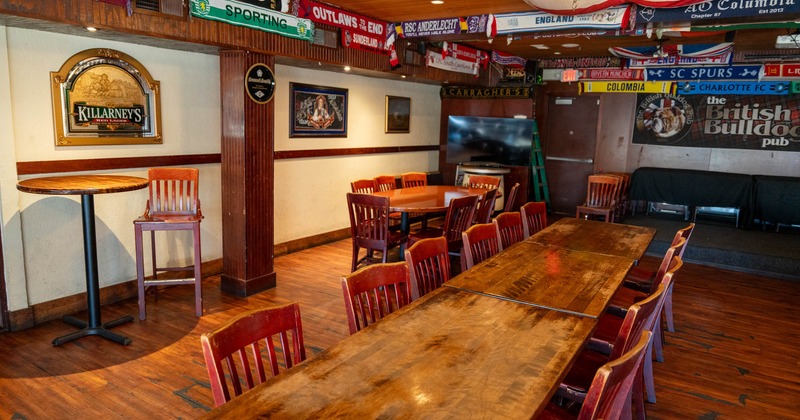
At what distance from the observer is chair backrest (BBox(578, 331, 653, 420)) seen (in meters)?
1.47

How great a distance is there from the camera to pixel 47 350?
11.6ft

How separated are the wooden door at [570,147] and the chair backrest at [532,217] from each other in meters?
4.71

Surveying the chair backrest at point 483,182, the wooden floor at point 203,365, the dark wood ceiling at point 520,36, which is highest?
the dark wood ceiling at point 520,36

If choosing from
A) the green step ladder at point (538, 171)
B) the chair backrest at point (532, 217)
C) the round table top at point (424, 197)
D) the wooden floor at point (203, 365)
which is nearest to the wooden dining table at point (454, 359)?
the wooden floor at point (203, 365)

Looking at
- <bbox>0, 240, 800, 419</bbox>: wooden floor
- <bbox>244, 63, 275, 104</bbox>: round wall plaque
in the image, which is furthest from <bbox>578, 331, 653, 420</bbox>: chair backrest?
<bbox>244, 63, 275, 104</bbox>: round wall plaque

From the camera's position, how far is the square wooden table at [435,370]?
4.81 ft

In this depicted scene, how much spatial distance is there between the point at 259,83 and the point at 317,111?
1.80m

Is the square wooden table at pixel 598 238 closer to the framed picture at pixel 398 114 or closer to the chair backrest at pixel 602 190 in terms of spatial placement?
the chair backrest at pixel 602 190

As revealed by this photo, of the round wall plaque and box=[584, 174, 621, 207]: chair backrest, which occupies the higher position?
the round wall plaque

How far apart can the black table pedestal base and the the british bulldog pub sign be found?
1.31 m

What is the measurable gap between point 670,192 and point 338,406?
7.85m

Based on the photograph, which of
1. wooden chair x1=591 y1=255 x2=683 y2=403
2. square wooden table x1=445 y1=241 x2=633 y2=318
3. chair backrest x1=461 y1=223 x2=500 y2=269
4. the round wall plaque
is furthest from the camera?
the round wall plaque

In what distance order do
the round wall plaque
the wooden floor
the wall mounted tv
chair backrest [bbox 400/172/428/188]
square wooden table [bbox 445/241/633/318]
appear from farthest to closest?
the wall mounted tv → chair backrest [bbox 400/172/428/188] → the round wall plaque → the wooden floor → square wooden table [bbox 445/241/633/318]

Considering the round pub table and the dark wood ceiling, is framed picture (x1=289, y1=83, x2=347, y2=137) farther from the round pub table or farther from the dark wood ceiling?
the round pub table
